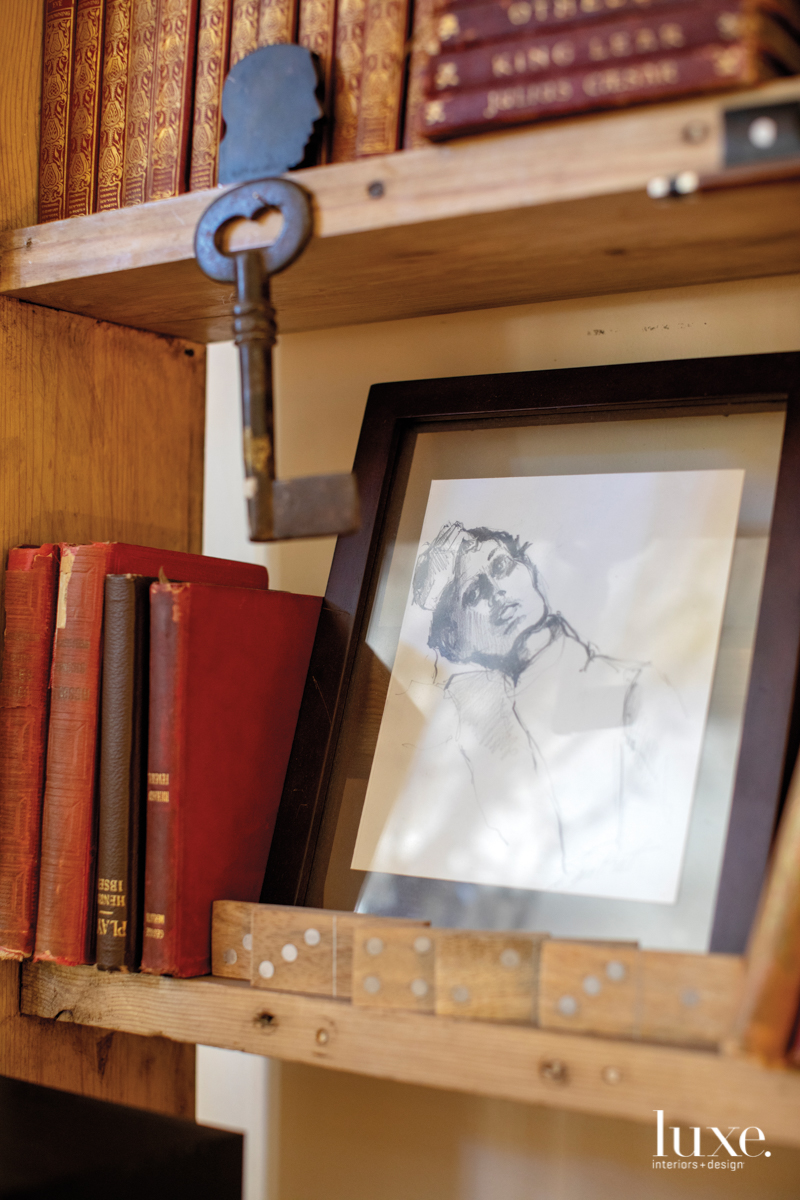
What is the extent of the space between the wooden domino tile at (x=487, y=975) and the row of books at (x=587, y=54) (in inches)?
21.3

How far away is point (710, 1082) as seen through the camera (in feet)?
2.07

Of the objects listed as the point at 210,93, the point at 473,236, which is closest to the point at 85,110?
the point at 210,93

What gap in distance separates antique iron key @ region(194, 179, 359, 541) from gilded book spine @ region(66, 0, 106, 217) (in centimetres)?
20

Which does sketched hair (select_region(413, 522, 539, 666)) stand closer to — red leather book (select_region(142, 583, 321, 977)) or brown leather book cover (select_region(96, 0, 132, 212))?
red leather book (select_region(142, 583, 321, 977))

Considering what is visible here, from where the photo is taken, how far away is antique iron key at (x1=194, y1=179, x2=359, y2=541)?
0.76 m

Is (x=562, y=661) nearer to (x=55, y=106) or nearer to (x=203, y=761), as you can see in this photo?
(x=203, y=761)

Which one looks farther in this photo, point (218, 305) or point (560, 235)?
point (218, 305)

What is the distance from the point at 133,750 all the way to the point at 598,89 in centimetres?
59

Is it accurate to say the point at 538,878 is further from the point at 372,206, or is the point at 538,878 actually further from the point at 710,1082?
the point at 372,206

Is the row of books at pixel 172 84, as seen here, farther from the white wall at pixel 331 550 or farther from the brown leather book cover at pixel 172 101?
the white wall at pixel 331 550

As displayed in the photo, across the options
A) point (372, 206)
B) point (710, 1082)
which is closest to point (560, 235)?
point (372, 206)

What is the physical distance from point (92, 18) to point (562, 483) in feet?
1.99

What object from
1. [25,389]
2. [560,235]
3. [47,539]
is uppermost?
[560,235]

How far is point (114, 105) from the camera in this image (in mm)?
943
